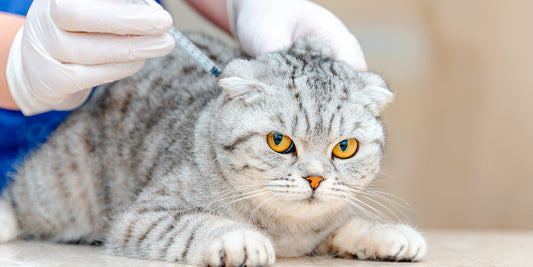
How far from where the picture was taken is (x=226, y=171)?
1.52 m

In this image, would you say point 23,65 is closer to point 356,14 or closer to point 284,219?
point 284,219

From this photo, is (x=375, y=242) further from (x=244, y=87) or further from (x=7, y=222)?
(x=7, y=222)

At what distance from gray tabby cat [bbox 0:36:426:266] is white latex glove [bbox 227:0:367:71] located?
0.14 metres

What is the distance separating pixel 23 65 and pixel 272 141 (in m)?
0.82

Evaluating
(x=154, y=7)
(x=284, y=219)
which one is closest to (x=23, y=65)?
(x=154, y=7)

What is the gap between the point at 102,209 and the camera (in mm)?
1954

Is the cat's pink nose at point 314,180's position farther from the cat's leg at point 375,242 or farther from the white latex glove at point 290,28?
the white latex glove at point 290,28

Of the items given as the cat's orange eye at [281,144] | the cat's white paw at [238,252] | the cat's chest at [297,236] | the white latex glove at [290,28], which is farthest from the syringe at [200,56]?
the cat's white paw at [238,252]

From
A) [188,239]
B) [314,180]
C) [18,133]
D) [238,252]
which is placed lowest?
[18,133]

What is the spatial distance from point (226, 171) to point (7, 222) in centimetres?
81

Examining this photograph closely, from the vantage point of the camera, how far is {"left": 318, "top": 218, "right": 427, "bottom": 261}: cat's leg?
1515 millimetres

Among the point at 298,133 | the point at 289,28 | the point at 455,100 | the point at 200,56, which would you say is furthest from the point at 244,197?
the point at 455,100

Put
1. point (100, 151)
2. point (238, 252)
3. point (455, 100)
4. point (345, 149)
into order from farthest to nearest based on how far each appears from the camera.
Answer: point (455, 100) < point (100, 151) < point (345, 149) < point (238, 252)

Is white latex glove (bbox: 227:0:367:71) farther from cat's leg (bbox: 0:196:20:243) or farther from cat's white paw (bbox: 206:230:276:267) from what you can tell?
cat's leg (bbox: 0:196:20:243)
